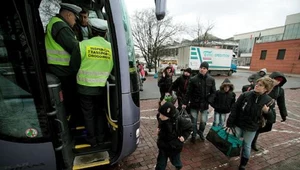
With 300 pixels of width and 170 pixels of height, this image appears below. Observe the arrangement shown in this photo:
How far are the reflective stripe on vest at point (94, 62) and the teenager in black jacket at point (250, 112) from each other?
243cm

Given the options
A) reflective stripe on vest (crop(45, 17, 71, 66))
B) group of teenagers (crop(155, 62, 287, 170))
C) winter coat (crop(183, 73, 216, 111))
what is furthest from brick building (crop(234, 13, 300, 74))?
reflective stripe on vest (crop(45, 17, 71, 66))

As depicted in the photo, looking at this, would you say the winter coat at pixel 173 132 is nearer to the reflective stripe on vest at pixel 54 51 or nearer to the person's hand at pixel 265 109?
the person's hand at pixel 265 109

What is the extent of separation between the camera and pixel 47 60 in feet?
7.29

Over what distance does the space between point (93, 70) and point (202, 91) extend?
244 cm

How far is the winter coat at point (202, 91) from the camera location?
3510 mm

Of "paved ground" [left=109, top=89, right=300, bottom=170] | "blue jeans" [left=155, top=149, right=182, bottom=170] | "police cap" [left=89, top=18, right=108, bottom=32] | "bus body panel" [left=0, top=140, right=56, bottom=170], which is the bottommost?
"paved ground" [left=109, top=89, right=300, bottom=170]

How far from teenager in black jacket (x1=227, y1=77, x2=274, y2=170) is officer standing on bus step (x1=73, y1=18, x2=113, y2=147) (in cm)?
243

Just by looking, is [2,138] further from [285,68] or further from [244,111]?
[285,68]

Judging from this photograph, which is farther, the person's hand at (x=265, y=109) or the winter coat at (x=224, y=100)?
the winter coat at (x=224, y=100)

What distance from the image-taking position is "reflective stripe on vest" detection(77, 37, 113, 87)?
2.18 meters

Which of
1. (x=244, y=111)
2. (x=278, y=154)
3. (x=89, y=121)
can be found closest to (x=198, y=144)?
(x=244, y=111)

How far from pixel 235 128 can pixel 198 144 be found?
3.50ft

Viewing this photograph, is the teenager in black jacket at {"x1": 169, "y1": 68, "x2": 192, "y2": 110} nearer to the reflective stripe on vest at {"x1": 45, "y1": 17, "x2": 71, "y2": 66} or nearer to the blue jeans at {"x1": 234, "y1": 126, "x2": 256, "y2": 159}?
the blue jeans at {"x1": 234, "y1": 126, "x2": 256, "y2": 159}

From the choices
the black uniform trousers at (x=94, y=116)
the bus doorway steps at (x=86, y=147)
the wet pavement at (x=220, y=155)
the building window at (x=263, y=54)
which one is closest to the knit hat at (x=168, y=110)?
the black uniform trousers at (x=94, y=116)
